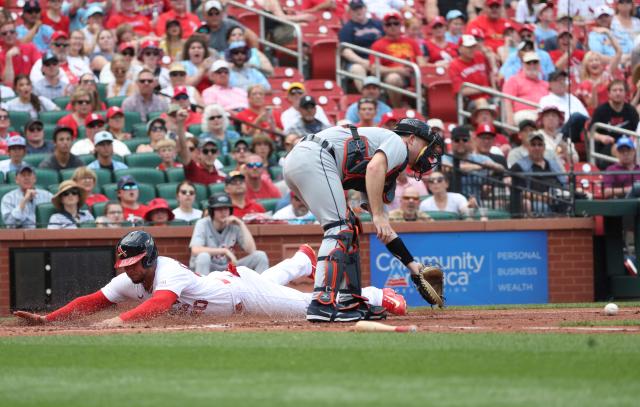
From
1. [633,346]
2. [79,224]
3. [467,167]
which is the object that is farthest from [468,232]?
[633,346]

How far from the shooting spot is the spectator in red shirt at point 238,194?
609 inches

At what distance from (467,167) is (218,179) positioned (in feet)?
10.9

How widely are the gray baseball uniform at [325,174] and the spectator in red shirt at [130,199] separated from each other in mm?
5412

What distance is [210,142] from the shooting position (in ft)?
53.2

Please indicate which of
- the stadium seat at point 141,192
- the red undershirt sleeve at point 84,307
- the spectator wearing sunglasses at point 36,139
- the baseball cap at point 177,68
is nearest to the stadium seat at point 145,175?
the stadium seat at point 141,192

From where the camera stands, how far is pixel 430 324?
984 cm

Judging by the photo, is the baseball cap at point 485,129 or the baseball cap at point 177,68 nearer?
the baseball cap at point 485,129

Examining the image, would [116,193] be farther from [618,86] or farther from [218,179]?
[618,86]

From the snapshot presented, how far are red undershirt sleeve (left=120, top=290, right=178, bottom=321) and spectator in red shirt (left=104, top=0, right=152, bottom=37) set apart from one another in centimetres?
1081

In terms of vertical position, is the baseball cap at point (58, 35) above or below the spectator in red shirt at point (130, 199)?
above

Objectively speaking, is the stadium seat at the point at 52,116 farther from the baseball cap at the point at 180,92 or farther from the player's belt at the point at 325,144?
the player's belt at the point at 325,144

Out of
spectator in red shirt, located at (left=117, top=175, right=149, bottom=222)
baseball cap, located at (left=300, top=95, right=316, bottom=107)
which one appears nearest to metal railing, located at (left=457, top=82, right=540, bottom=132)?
baseball cap, located at (left=300, top=95, right=316, bottom=107)

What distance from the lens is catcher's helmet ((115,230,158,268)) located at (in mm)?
9773

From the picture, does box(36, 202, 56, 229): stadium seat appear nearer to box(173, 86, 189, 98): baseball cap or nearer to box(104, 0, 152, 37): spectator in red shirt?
box(173, 86, 189, 98): baseball cap
